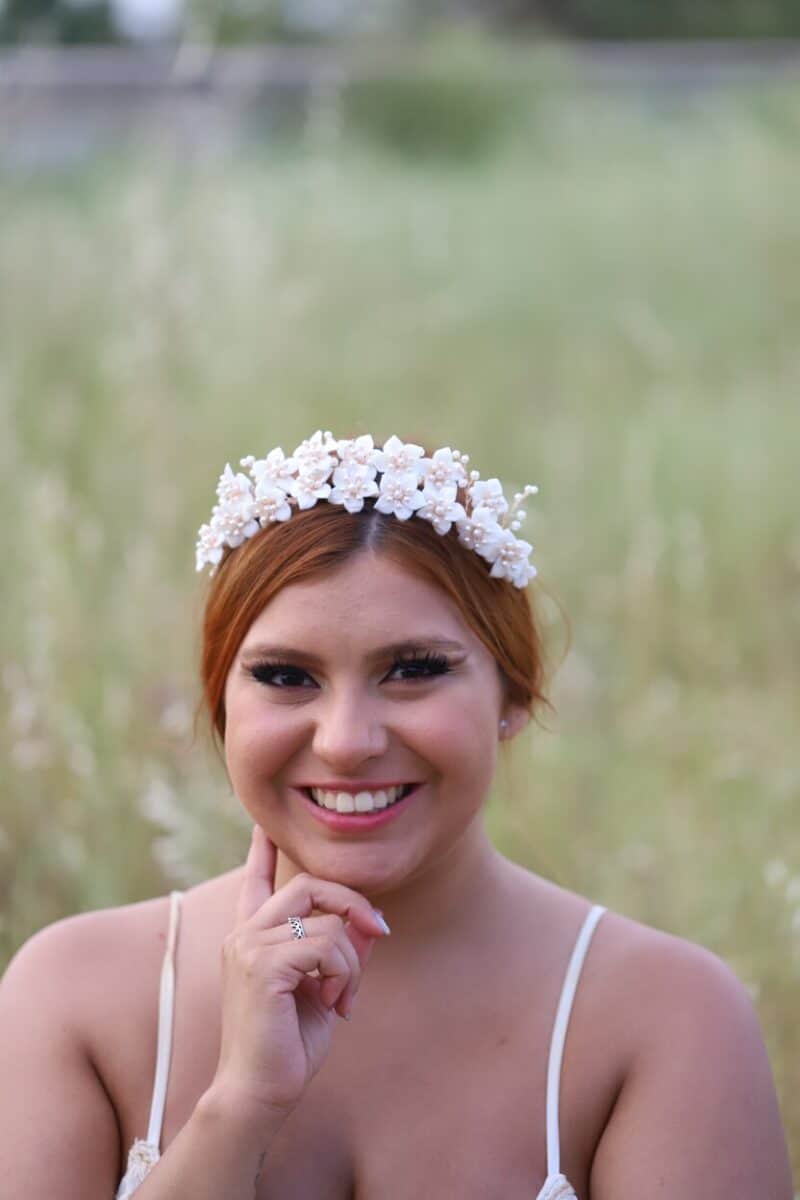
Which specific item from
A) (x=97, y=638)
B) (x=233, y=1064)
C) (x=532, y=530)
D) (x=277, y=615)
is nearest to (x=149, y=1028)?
(x=233, y=1064)

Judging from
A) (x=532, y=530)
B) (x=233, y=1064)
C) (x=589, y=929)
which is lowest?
(x=233, y=1064)

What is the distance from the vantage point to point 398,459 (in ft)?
7.01

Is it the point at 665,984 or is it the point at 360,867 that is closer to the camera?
the point at 360,867

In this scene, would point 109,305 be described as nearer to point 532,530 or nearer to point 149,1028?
point 532,530

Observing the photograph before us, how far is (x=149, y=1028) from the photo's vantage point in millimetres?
2201

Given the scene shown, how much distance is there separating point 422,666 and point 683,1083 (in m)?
0.63

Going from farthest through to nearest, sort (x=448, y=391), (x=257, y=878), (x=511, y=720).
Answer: (x=448, y=391) → (x=511, y=720) → (x=257, y=878)

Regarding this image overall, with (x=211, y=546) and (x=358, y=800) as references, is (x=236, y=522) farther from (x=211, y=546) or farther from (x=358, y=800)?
(x=358, y=800)

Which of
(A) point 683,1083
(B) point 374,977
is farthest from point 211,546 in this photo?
(A) point 683,1083

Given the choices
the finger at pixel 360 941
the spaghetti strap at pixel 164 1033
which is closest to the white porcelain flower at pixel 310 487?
the finger at pixel 360 941

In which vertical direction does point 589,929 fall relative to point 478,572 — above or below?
below

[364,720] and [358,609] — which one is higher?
[358,609]

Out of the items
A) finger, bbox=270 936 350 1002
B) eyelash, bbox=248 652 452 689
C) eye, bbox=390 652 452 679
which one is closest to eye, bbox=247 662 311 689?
eyelash, bbox=248 652 452 689

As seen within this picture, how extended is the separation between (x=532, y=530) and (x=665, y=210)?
285 centimetres
